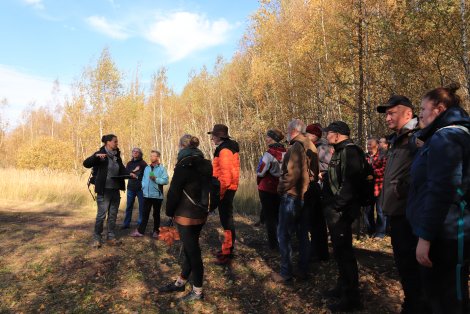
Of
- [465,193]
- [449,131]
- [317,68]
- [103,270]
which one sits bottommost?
[103,270]

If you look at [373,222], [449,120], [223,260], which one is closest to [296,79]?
[373,222]

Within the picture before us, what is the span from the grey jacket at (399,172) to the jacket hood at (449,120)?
2.52ft

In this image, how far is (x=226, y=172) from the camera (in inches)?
205

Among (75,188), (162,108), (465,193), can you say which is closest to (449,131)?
(465,193)

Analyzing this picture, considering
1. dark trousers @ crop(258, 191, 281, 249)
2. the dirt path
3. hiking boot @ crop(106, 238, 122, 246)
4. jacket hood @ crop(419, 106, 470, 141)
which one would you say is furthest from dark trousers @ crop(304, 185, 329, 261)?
hiking boot @ crop(106, 238, 122, 246)

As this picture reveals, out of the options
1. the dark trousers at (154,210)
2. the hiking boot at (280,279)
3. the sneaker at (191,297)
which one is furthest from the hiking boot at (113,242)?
the hiking boot at (280,279)

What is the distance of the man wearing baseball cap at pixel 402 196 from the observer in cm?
297

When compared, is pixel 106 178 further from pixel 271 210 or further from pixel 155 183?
pixel 271 210

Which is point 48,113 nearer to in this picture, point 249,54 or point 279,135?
point 249,54

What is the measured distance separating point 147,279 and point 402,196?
11.9ft

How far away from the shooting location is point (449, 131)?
6.81 feet

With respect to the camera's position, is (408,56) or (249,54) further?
(249,54)

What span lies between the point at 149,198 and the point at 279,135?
3.13 m

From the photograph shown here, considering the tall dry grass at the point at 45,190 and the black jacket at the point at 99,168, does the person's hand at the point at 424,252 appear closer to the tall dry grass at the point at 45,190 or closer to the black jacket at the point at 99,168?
the black jacket at the point at 99,168
